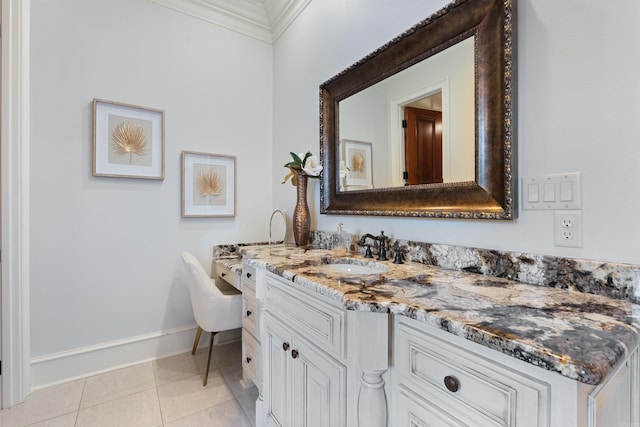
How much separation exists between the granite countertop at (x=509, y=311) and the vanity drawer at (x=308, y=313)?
0.07 meters

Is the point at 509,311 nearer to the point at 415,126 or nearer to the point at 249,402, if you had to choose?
the point at 415,126

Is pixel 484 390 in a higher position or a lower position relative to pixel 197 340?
higher

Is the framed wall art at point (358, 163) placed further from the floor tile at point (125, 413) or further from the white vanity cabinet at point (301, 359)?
the floor tile at point (125, 413)

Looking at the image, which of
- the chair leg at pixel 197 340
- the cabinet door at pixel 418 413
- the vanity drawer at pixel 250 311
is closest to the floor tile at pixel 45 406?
the chair leg at pixel 197 340

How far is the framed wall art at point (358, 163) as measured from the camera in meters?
1.67

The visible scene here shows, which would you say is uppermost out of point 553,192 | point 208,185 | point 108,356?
point 208,185

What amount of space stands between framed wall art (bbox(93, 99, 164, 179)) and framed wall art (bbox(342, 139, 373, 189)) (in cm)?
145

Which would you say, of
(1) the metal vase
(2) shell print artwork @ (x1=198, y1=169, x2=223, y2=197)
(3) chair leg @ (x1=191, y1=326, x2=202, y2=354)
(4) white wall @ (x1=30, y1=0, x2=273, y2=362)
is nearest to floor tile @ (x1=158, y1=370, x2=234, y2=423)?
(3) chair leg @ (x1=191, y1=326, x2=202, y2=354)

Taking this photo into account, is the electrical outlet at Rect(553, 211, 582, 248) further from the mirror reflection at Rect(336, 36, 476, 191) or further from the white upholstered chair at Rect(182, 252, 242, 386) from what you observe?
the white upholstered chair at Rect(182, 252, 242, 386)

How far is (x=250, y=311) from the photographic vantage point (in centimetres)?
174

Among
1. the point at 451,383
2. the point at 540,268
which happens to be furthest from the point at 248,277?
the point at 540,268

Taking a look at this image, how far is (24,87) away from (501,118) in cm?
256

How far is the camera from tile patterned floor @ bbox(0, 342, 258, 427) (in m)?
1.58

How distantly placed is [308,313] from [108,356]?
6.21 feet
